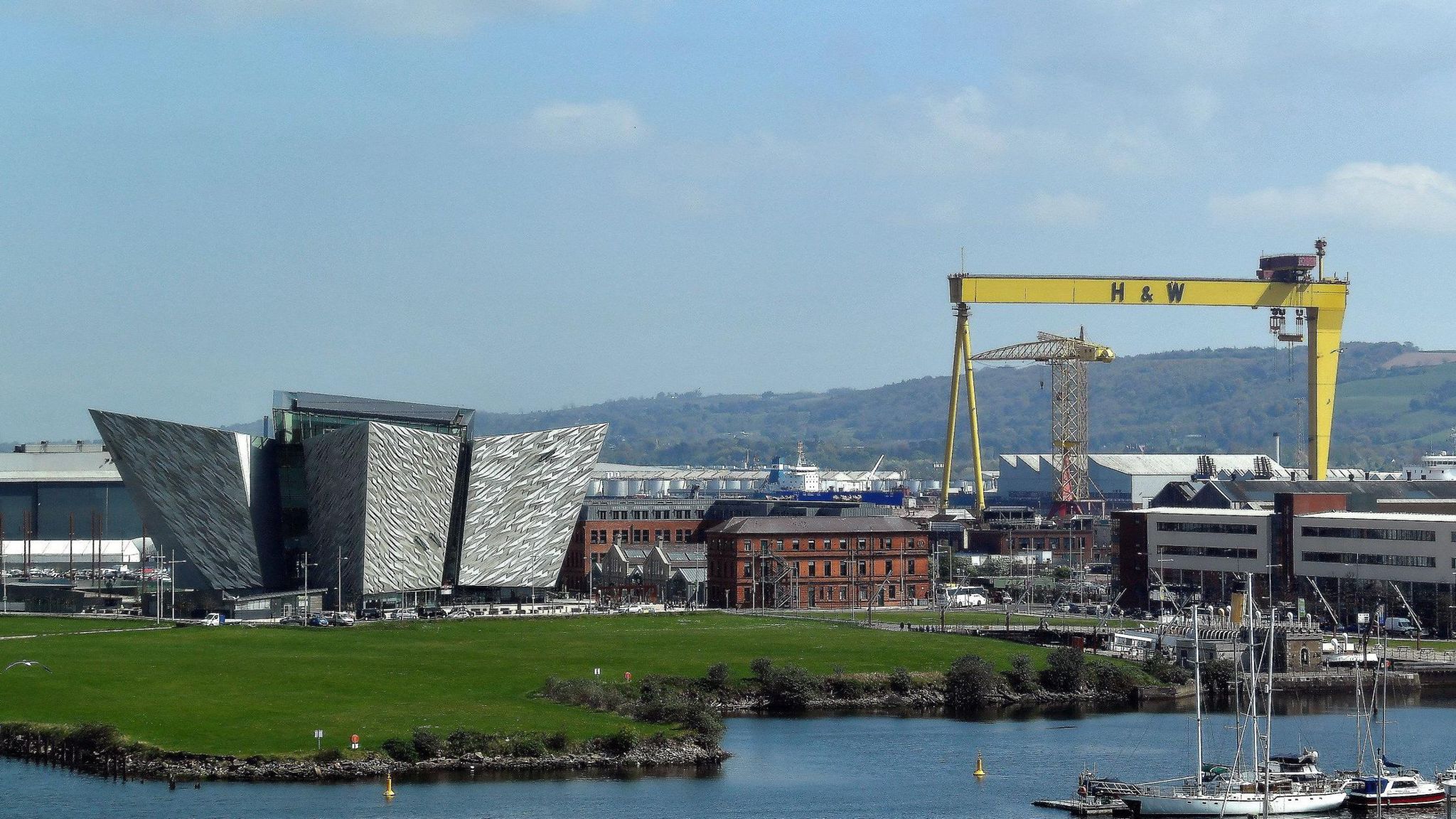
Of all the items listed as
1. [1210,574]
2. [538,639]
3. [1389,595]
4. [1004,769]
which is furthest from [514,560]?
[1004,769]

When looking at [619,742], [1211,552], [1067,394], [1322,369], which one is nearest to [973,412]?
[1067,394]

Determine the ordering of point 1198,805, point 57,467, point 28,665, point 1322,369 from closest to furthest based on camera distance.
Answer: point 1198,805 < point 28,665 < point 1322,369 < point 57,467

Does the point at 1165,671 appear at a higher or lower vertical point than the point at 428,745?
higher

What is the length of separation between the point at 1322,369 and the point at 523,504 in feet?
210

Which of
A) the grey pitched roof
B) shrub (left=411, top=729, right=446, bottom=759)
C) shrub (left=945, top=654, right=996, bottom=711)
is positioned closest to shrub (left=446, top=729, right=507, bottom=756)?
shrub (left=411, top=729, right=446, bottom=759)

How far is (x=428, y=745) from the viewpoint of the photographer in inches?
2328

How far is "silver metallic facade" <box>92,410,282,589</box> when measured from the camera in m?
106

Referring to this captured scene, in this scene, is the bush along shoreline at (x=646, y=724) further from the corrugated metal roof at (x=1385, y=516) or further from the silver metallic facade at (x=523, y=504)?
the silver metallic facade at (x=523, y=504)

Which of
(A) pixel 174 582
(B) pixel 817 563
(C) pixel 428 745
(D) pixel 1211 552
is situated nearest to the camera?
(C) pixel 428 745

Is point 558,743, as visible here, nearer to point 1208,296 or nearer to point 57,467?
point 1208,296

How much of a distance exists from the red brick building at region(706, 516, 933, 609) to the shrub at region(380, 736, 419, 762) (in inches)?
2230

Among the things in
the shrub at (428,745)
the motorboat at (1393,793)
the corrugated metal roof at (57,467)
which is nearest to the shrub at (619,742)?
the shrub at (428,745)

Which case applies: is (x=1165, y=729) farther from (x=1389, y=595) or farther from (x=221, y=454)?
(x=221, y=454)

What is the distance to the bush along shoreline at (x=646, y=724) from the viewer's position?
188 ft
